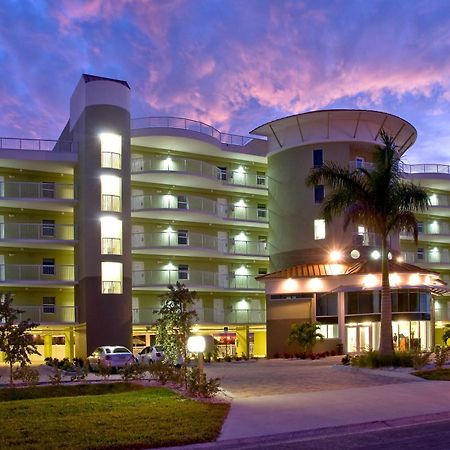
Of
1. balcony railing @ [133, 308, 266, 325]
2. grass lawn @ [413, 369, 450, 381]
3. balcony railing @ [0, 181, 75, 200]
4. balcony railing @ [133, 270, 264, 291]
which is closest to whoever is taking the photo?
grass lawn @ [413, 369, 450, 381]

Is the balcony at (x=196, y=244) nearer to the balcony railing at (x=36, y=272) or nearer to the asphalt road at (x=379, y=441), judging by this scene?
the balcony railing at (x=36, y=272)

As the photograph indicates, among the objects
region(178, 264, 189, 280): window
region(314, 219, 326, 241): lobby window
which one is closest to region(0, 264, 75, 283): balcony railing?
region(178, 264, 189, 280): window

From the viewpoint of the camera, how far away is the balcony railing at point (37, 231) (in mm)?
42469

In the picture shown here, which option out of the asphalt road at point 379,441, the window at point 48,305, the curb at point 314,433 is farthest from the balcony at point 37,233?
the asphalt road at point 379,441

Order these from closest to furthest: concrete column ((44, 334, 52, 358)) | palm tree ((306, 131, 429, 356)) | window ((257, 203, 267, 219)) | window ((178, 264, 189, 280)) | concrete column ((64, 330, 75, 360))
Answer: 1. palm tree ((306, 131, 429, 356))
2. concrete column ((64, 330, 75, 360))
3. concrete column ((44, 334, 52, 358))
4. window ((178, 264, 189, 280))
5. window ((257, 203, 267, 219))

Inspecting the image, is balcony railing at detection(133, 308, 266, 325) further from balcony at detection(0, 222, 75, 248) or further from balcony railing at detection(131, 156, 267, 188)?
balcony railing at detection(131, 156, 267, 188)

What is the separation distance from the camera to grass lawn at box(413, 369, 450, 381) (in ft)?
80.2

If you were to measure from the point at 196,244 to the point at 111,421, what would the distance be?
Answer: 109 ft

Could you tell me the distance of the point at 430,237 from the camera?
59.3m

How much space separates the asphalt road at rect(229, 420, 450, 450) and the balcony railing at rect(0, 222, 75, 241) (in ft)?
104

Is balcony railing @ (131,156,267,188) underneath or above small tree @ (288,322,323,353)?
above

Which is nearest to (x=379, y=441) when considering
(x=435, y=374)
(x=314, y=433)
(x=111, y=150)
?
(x=314, y=433)

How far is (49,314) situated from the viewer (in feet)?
139

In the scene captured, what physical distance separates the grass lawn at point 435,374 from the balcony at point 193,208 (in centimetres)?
2375
